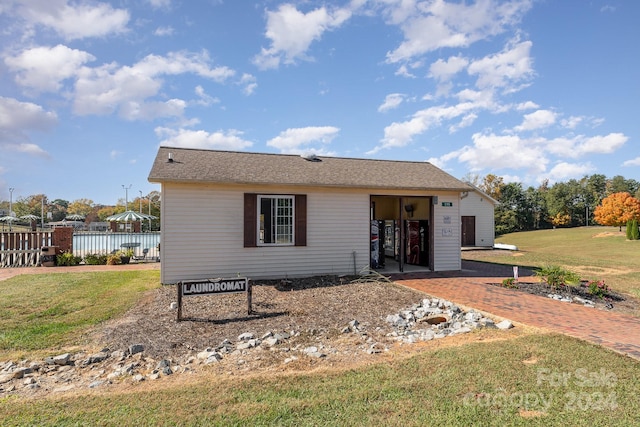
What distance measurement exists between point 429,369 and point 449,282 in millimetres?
6033

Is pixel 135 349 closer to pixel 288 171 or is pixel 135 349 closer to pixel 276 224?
pixel 276 224

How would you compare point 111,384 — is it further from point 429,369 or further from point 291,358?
point 429,369

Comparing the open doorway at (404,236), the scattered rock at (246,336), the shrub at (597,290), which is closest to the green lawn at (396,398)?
the scattered rock at (246,336)

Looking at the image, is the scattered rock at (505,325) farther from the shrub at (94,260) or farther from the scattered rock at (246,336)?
the shrub at (94,260)

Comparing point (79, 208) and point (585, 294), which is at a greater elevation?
point (79, 208)

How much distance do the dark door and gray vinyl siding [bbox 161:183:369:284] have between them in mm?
15530

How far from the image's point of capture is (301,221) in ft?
33.1

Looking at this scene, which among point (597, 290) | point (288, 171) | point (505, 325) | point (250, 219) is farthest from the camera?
point (288, 171)

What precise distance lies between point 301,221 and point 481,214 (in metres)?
18.1

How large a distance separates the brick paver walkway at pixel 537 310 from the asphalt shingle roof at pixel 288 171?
302 centimetres

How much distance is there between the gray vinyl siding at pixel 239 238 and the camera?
9195 millimetres

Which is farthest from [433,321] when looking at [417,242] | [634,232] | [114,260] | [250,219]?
[634,232]

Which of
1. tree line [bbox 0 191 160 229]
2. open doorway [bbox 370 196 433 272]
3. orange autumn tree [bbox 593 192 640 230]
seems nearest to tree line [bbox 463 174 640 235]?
orange autumn tree [bbox 593 192 640 230]

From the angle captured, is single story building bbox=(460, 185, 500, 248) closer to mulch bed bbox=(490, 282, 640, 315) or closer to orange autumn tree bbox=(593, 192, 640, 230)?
mulch bed bbox=(490, 282, 640, 315)
